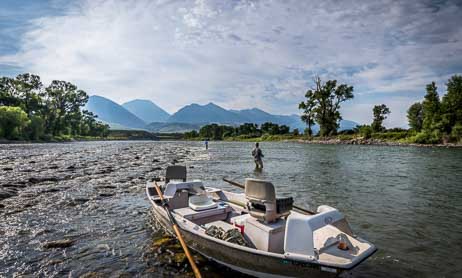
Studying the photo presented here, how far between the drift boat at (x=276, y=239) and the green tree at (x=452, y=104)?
7277cm

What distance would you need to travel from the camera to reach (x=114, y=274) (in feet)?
21.7

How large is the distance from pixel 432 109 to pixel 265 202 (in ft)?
261

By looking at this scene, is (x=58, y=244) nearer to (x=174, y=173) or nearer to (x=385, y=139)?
(x=174, y=173)

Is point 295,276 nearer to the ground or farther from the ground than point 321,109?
nearer to the ground

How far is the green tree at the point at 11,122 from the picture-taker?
73.1 metres

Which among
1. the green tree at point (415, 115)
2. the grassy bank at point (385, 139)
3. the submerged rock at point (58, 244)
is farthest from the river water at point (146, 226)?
the green tree at point (415, 115)

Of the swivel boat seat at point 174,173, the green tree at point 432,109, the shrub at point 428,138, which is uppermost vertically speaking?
the green tree at point 432,109

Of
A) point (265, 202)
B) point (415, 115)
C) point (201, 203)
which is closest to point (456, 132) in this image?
point (415, 115)

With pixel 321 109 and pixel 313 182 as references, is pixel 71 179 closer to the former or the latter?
pixel 313 182

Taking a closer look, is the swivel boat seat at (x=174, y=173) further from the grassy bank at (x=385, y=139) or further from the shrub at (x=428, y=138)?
the shrub at (x=428, y=138)

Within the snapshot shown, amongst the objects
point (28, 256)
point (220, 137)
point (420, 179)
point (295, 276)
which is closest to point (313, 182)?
point (420, 179)

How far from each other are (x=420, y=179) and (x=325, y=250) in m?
18.0

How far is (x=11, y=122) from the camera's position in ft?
245

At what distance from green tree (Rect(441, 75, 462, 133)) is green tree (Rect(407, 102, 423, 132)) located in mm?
23870
